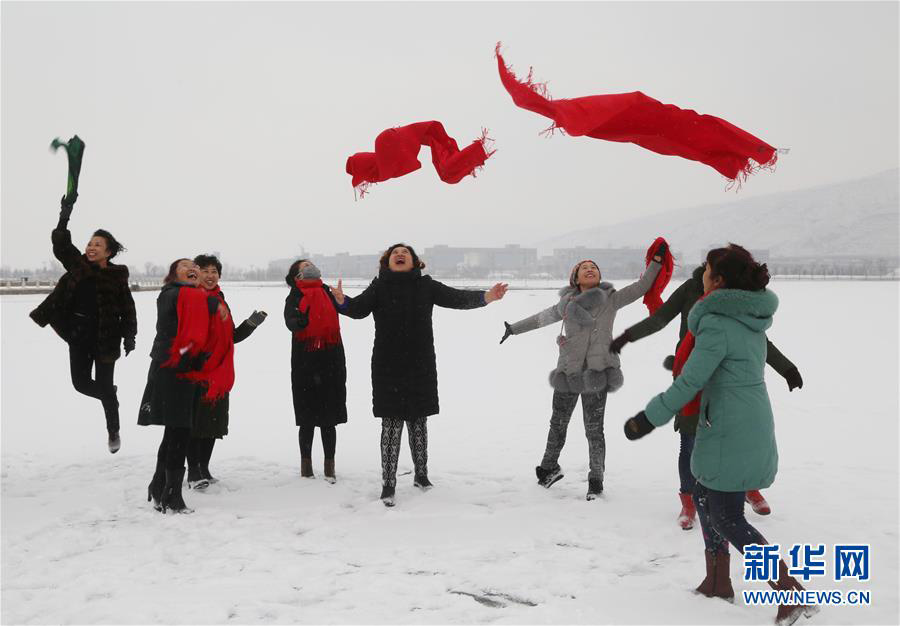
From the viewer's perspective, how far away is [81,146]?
5.81 metres

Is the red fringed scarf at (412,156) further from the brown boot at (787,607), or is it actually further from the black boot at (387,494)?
the brown boot at (787,607)

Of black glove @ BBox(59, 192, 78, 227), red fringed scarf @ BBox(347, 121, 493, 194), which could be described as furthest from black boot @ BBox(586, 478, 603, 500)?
black glove @ BBox(59, 192, 78, 227)

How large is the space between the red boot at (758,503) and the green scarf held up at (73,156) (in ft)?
19.4

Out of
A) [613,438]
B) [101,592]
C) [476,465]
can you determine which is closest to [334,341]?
[476,465]

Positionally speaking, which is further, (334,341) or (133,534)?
(334,341)

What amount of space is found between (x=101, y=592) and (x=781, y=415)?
7.55 metres

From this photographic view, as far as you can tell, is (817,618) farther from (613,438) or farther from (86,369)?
(86,369)

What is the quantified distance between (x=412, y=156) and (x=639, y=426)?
3.26 meters

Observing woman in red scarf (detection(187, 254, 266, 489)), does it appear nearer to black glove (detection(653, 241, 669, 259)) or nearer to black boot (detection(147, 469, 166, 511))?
black boot (detection(147, 469, 166, 511))

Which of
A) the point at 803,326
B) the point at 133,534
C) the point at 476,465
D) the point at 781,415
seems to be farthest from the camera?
the point at 803,326

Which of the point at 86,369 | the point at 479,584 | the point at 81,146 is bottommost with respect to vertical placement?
the point at 479,584

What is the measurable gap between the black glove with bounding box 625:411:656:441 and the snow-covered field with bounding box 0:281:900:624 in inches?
38.3

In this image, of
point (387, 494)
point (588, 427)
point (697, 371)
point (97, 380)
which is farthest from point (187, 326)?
point (697, 371)

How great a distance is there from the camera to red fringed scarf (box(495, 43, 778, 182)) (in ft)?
16.5
